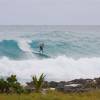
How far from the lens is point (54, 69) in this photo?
113 feet

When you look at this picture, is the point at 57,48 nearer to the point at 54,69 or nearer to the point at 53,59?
the point at 53,59

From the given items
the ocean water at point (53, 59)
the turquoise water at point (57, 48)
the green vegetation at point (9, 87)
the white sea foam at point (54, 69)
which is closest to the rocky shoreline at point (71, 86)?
the green vegetation at point (9, 87)

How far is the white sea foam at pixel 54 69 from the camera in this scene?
30362 mm

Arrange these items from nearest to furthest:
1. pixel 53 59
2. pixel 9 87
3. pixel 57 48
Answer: pixel 9 87
pixel 53 59
pixel 57 48

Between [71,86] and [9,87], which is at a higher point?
[71,86]

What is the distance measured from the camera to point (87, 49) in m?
54.2

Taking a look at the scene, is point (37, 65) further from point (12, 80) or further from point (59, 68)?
point (12, 80)

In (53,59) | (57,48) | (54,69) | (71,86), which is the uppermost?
(57,48)

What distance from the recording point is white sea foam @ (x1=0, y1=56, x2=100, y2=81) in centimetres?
3036

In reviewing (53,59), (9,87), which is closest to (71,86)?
(9,87)

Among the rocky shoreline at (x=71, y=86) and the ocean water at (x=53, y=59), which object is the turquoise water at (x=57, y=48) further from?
the rocky shoreline at (x=71, y=86)

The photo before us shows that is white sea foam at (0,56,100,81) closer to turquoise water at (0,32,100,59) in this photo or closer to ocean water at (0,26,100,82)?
ocean water at (0,26,100,82)

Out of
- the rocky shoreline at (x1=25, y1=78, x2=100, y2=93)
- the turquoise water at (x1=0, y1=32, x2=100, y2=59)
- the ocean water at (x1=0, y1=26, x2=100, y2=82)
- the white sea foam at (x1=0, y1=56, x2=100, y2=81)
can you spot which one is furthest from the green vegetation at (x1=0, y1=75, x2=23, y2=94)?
the turquoise water at (x1=0, y1=32, x2=100, y2=59)

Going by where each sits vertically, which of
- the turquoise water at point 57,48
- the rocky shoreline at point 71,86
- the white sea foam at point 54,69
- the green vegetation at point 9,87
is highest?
the turquoise water at point 57,48
